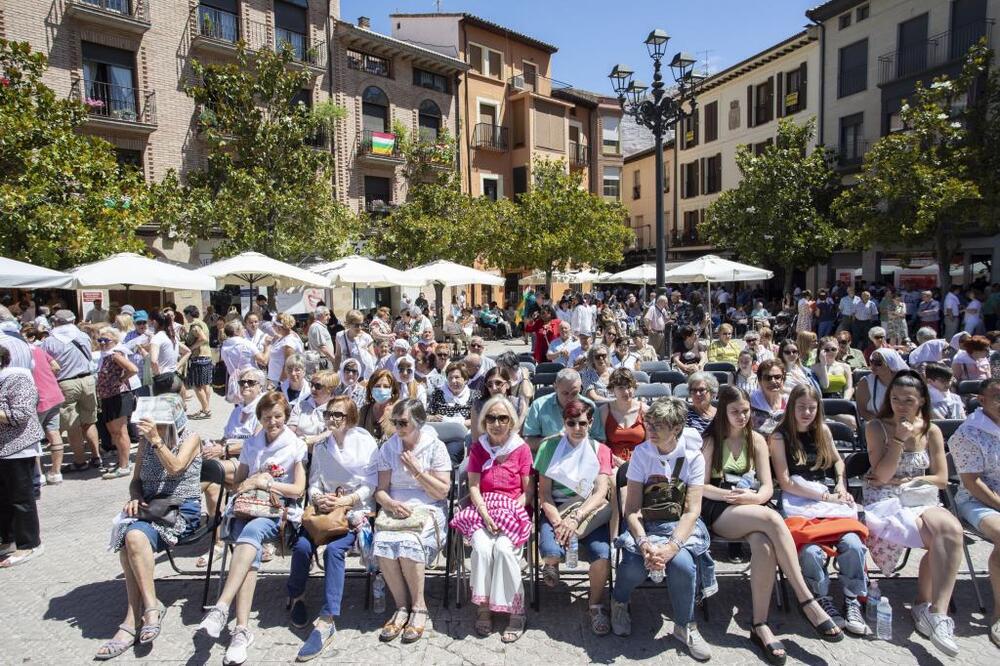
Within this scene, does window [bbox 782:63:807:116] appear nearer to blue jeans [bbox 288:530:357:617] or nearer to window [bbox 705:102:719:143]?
window [bbox 705:102:719:143]

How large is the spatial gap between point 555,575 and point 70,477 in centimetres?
604

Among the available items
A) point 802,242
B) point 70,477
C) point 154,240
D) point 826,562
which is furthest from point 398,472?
point 802,242

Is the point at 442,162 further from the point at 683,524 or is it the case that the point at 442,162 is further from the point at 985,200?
the point at 683,524

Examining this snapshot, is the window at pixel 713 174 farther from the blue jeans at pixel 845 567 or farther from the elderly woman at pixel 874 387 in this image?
the blue jeans at pixel 845 567

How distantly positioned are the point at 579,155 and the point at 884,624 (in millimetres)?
34792

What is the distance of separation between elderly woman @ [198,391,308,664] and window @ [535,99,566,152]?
30.5 m

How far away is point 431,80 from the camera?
29266 mm

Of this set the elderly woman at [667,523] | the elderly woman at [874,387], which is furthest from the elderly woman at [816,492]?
the elderly woman at [874,387]

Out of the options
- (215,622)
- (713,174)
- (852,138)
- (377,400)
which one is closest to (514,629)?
(215,622)

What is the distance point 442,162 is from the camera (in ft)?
90.9

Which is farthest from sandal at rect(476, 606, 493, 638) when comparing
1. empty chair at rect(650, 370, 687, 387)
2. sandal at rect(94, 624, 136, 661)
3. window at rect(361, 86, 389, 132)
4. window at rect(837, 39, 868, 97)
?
window at rect(837, 39, 868, 97)

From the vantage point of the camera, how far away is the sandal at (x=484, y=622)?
12.8 ft

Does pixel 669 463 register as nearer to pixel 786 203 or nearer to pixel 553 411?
pixel 553 411

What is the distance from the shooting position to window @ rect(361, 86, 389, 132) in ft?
87.2
